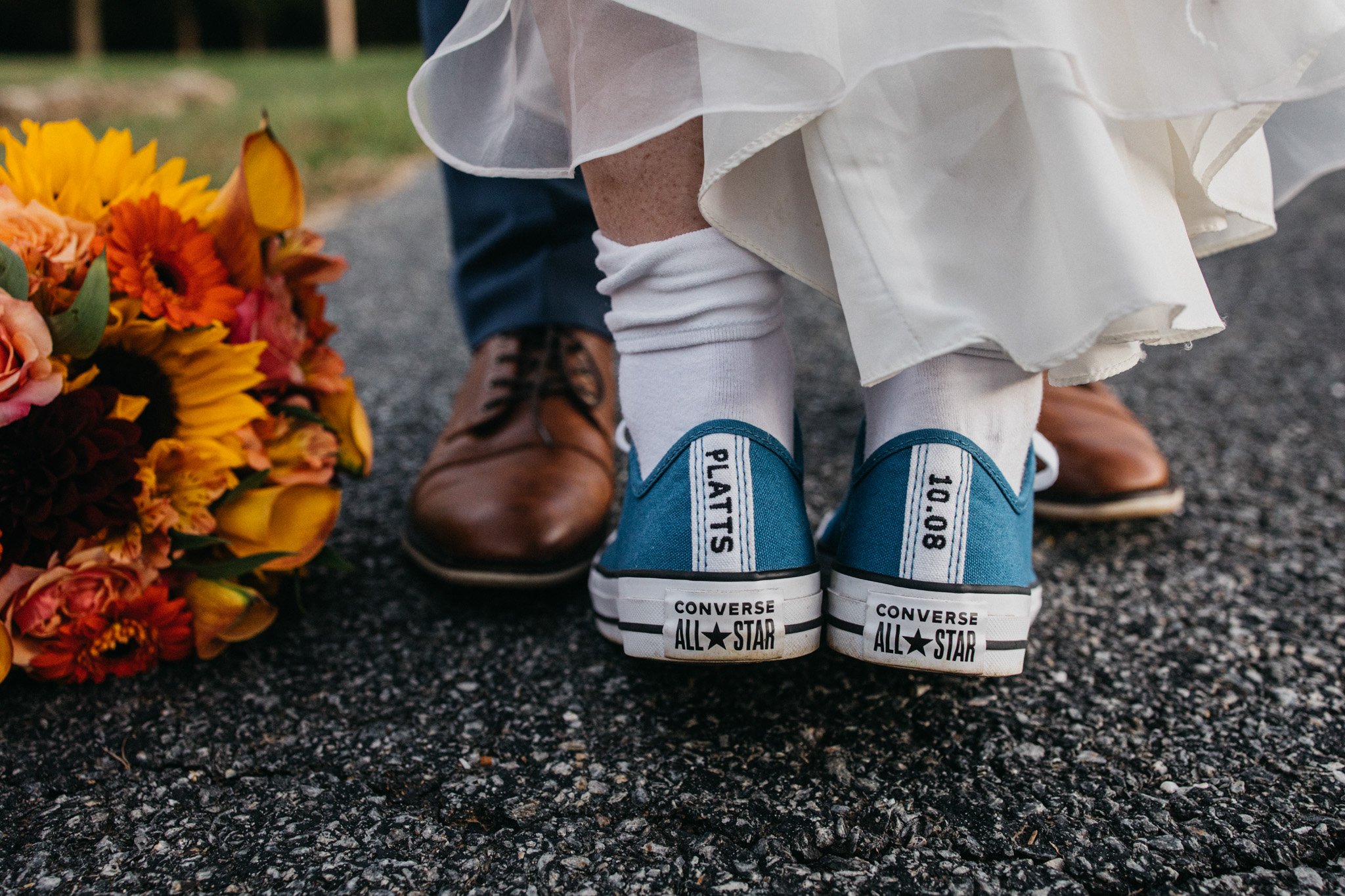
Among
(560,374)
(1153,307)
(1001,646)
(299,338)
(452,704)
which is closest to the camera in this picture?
(1153,307)

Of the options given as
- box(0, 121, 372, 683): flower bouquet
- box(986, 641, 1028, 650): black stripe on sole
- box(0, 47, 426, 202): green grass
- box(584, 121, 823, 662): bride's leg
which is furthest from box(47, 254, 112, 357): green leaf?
box(0, 47, 426, 202): green grass

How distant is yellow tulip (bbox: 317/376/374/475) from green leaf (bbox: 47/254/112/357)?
286mm

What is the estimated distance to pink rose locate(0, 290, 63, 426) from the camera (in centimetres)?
78

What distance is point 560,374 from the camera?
1302 mm

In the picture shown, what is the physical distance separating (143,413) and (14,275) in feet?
0.53

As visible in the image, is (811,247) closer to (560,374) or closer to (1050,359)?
(1050,359)

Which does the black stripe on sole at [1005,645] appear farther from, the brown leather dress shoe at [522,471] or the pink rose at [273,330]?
the pink rose at [273,330]

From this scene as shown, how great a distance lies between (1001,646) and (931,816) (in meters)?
0.15

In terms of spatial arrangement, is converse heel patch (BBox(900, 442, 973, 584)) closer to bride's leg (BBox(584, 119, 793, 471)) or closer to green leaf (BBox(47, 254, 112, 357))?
bride's leg (BBox(584, 119, 793, 471))

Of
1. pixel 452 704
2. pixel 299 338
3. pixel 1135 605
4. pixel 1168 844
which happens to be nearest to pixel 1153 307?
pixel 1168 844

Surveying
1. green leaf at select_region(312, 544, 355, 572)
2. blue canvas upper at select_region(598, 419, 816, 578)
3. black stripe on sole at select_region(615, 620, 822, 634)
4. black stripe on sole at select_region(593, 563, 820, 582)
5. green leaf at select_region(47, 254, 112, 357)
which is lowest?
green leaf at select_region(312, 544, 355, 572)

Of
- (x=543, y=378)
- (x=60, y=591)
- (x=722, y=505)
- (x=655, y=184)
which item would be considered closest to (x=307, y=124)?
(x=543, y=378)
